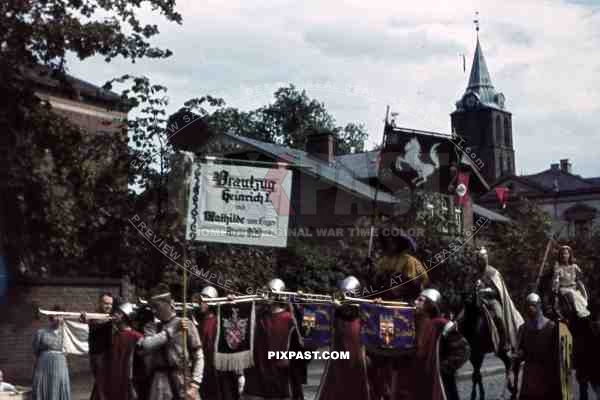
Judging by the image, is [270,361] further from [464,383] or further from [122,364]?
[464,383]

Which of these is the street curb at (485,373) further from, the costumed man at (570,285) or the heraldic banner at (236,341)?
the heraldic banner at (236,341)

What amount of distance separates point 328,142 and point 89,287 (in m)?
6.74

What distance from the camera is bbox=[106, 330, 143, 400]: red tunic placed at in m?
9.06

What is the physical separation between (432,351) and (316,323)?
150cm

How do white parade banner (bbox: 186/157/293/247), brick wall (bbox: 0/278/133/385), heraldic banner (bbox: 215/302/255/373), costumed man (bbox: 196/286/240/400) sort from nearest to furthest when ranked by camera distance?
heraldic banner (bbox: 215/302/255/373) < costumed man (bbox: 196/286/240/400) < white parade banner (bbox: 186/157/293/247) < brick wall (bbox: 0/278/133/385)

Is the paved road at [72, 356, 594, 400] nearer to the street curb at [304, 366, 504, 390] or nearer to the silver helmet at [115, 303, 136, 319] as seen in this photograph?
the street curb at [304, 366, 504, 390]

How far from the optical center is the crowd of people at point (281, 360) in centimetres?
759

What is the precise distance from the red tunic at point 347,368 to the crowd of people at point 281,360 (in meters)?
0.01

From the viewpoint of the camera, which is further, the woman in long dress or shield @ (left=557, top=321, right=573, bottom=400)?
the woman in long dress

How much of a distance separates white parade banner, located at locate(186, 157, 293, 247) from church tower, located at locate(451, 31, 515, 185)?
108 feet

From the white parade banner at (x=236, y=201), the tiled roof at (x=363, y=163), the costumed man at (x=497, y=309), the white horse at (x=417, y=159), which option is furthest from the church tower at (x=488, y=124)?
the white parade banner at (x=236, y=201)

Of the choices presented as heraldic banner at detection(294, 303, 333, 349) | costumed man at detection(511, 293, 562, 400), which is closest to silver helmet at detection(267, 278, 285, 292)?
heraldic banner at detection(294, 303, 333, 349)

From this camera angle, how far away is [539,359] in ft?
32.3

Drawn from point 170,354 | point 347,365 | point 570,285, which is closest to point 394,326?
point 347,365
